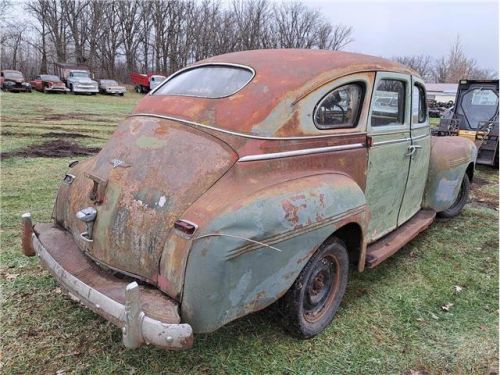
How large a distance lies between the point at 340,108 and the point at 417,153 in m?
1.48

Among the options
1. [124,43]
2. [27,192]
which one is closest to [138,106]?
[27,192]

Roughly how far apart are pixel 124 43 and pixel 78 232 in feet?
176

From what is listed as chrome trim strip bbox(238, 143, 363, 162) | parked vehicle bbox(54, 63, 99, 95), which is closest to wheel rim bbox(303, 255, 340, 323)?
chrome trim strip bbox(238, 143, 363, 162)

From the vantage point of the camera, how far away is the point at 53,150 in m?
9.02

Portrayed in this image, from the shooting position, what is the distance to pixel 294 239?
8.45 feet

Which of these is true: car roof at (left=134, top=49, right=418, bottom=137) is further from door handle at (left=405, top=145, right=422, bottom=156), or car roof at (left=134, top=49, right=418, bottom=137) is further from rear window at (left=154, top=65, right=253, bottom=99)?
door handle at (left=405, top=145, right=422, bottom=156)

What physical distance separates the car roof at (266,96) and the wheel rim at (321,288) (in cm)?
101

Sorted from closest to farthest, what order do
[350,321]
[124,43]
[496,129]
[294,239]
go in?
[294,239], [350,321], [496,129], [124,43]

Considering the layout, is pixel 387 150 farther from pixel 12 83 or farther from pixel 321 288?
pixel 12 83

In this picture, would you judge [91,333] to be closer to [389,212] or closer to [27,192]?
[389,212]

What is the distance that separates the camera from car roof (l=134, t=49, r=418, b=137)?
285 centimetres

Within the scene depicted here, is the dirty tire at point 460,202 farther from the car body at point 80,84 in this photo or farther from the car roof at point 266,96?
the car body at point 80,84

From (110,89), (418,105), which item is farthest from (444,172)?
(110,89)

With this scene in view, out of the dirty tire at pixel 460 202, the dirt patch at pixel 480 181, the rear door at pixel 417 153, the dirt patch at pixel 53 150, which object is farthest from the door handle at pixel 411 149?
the dirt patch at pixel 53 150
